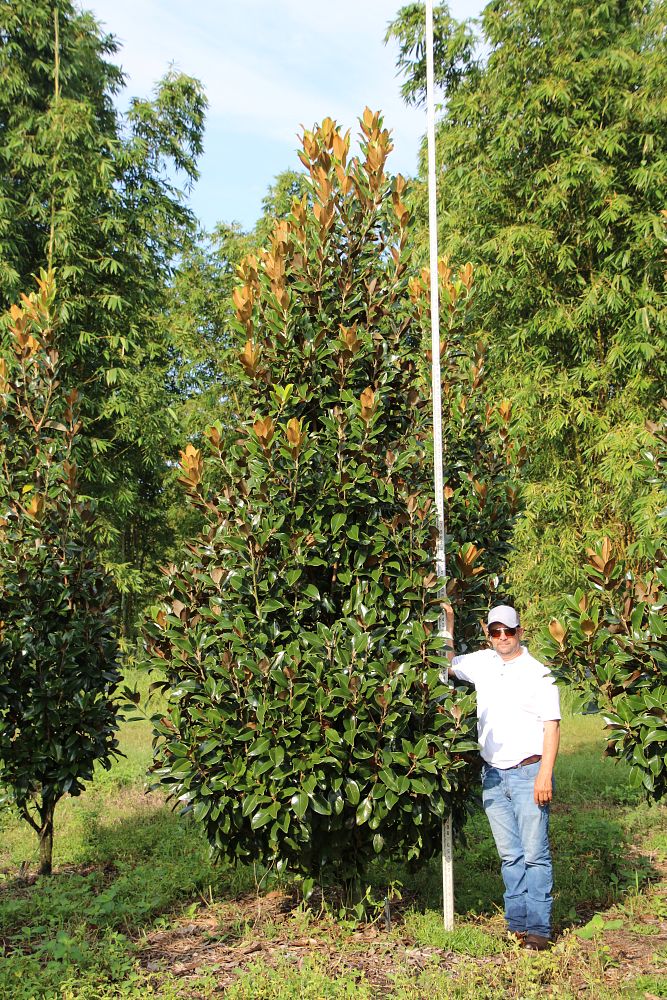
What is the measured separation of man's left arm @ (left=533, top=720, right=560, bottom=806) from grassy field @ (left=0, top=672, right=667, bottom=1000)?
0.76 m

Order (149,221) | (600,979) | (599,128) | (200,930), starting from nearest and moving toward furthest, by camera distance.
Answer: (600,979), (200,930), (599,128), (149,221)

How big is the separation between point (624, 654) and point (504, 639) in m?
0.63

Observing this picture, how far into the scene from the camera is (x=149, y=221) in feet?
52.9

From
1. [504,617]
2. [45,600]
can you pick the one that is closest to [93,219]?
[45,600]

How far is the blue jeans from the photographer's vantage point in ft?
14.7

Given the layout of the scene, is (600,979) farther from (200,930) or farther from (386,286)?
(386,286)

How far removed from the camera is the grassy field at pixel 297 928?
13.5 ft

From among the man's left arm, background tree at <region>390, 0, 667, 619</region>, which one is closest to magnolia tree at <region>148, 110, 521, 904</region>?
the man's left arm

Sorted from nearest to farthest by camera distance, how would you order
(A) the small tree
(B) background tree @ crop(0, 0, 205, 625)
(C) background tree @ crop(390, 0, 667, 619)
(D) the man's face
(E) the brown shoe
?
(E) the brown shoe → (D) the man's face → (A) the small tree → (C) background tree @ crop(390, 0, 667, 619) → (B) background tree @ crop(0, 0, 205, 625)

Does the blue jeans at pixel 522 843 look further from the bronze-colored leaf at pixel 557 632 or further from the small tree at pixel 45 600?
the small tree at pixel 45 600

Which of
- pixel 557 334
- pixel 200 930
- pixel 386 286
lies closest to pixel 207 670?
pixel 200 930

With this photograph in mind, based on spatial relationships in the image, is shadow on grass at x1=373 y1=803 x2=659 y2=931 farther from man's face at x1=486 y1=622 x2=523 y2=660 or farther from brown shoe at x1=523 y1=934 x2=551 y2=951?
man's face at x1=486 y1=622 x2=523 y2=660

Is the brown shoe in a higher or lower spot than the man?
lower

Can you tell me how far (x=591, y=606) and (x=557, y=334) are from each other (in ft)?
30.0
